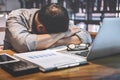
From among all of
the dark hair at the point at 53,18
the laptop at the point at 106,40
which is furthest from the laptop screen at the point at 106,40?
the dark hair at the point at 53,18

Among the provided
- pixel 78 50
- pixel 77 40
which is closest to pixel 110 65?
pixel 78 50

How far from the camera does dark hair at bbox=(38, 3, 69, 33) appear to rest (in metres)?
1.38

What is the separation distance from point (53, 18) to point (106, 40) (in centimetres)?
45

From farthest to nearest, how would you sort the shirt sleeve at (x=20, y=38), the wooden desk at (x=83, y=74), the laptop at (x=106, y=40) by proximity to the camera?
the shirt sleeve at (x=20, y=38) < the laptop at (x=106, y=40) < the wooden desk at (x=83, y=74)

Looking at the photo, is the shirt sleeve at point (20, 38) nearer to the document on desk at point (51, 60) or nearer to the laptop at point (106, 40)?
the document on desk at point (51, 60)

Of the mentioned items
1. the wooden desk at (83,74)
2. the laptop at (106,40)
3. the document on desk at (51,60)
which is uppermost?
the laptop at (106,40)

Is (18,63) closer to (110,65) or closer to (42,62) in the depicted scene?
(42,62)

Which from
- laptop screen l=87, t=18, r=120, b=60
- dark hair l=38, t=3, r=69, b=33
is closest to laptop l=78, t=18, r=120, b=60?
laptop screen l=87, t=18, r=120, b=60

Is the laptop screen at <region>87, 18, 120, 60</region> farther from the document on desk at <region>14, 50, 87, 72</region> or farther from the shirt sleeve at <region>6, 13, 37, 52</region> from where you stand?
the shirt sleeve at <region>6, 13, 37, 52</region>

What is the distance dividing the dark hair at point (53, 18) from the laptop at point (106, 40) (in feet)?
1.35

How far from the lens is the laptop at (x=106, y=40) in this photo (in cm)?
97

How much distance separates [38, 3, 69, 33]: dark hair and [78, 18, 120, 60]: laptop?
0.41m

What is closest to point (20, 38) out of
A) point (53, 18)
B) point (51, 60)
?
point (53, 18)

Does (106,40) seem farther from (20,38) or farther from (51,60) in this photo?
(20,38)
